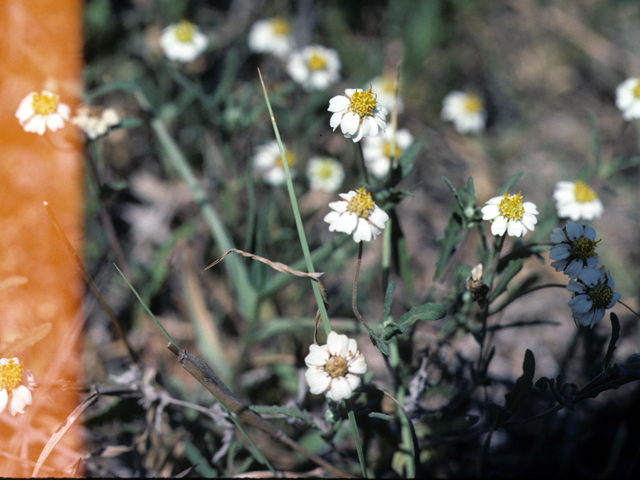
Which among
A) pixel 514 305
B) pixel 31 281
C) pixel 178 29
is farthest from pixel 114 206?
pixel 514 305

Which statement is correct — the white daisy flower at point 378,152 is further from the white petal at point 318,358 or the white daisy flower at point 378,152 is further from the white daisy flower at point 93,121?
the white petal at point 318,358

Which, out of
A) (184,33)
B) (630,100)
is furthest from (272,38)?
(630,100)

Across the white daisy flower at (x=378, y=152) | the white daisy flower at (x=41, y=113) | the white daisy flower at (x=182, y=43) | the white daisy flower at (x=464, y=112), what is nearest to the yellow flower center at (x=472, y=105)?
the white daisy flower at (x=464, y=112)

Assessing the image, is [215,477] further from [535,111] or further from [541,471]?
[535,111]

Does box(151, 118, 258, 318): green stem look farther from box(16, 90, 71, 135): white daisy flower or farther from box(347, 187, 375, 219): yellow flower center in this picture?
box(347, 187, 375, 219): yellow flower center

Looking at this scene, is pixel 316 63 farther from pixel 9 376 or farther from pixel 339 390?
pixel 9 376

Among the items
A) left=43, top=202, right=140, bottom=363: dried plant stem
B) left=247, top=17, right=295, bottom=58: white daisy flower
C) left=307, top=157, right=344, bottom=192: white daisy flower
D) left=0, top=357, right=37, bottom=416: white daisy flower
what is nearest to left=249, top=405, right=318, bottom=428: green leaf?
left=43, top=202, right=140, bottom=363: dried plant stem
